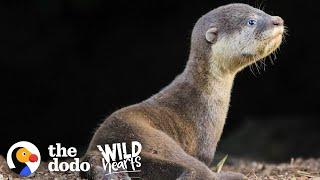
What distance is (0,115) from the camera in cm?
1370

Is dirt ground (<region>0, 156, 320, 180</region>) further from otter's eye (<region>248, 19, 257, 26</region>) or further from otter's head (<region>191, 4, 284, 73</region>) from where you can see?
otter's eye (<region>248, 19, 257, 26</region>)

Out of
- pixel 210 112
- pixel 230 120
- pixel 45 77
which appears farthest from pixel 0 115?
pixel 210 112

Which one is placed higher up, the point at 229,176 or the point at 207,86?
the point at 207,86

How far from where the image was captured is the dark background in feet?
44.4

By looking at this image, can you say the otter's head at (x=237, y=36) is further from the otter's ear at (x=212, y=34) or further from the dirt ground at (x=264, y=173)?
the dirt ground at (x=264, y=173)

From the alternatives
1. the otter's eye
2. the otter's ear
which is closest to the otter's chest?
the otter's ear

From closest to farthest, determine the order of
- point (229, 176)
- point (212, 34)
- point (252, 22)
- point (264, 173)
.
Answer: point (229, 176), point (252, 22), point (212, 34), point (264, 173)

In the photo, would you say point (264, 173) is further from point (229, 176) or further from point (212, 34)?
point (212, 34)

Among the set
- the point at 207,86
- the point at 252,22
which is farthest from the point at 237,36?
the point at 207,86

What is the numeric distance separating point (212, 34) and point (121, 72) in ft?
25.6

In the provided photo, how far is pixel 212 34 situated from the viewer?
276 inches

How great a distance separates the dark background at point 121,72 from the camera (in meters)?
13.5

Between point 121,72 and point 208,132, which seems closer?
point 208,132

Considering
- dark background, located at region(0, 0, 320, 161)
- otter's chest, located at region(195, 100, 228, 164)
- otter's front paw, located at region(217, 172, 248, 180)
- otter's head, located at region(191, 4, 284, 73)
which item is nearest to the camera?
otter's front paw, located at region(217, 172, 248, 180)
